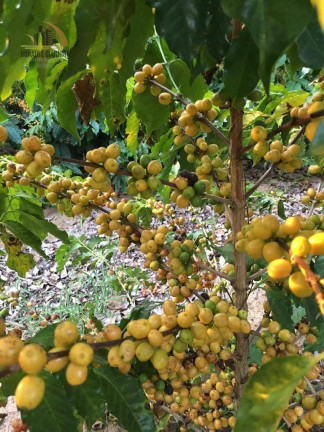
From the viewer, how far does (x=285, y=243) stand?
0.61 m

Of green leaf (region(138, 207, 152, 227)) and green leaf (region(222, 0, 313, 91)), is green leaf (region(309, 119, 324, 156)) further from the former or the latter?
green leaf (region(138, 207, 152, 227))

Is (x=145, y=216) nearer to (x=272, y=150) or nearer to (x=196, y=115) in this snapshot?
(x=196, y=115)

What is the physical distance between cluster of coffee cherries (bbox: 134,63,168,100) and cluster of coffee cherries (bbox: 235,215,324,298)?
1.82 feet

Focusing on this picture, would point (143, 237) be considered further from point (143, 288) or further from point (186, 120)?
point (143, 288)

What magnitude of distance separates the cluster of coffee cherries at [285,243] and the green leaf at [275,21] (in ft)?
0.86

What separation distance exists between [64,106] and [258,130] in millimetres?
569

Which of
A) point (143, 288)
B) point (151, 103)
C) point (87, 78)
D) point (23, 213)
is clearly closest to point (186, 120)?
point (151, 103)

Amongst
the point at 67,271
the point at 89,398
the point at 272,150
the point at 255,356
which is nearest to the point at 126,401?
the point at 89,398

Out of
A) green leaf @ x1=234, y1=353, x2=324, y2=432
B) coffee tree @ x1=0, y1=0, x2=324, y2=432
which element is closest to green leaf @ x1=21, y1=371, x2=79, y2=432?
coffee tree @ x1=0, y1=0, x2=324, y2=432

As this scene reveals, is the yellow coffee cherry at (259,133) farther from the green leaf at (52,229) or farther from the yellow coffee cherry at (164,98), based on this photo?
the green leaf at (52,229)

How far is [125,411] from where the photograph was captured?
2.39ft

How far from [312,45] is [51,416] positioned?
80cm

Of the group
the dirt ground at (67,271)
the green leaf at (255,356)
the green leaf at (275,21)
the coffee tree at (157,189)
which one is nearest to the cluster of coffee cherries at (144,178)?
the coffee tree at (157,189)

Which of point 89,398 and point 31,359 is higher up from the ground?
point 31,359
